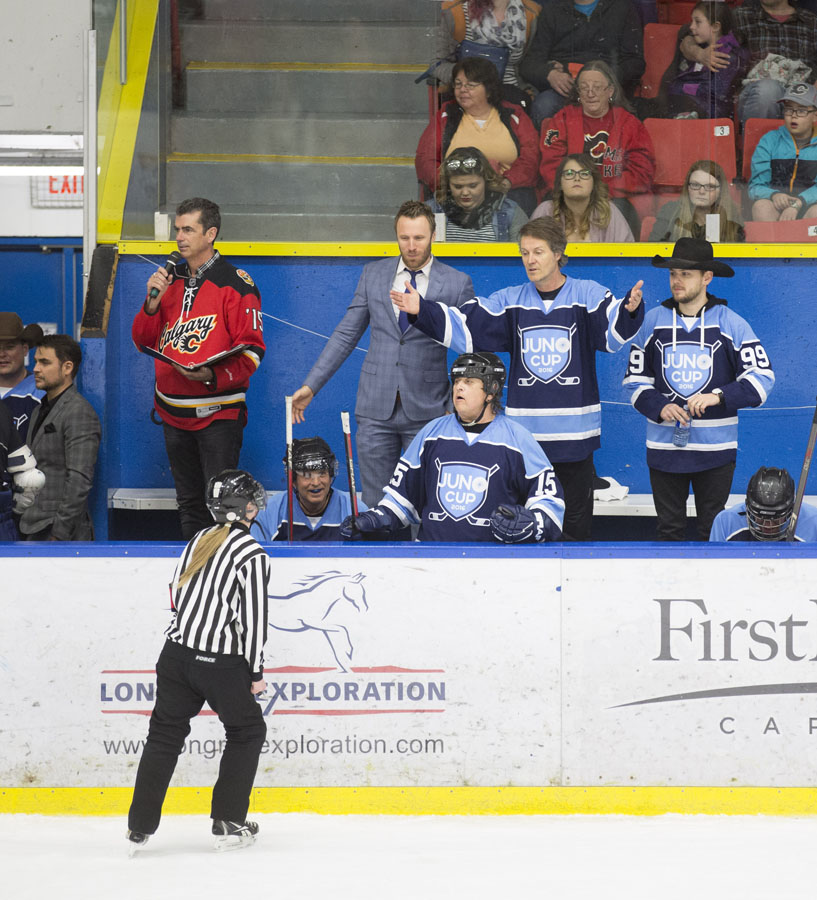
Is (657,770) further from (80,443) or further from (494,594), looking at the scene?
(80,443)

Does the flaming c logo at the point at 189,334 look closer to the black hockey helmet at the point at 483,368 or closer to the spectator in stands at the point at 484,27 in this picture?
the black hockey helmet at the point at 483,368

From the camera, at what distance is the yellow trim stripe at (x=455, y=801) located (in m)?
4.25

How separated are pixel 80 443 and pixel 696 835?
2739 millimetres

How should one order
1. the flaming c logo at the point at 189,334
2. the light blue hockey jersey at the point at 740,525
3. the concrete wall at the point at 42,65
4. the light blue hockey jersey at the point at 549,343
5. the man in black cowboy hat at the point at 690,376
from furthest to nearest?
1. the concrete wall at the point at 42,65
2. the flaming c logo at the point at 189,334
3. the man in black cowboy hat at the point at 690,376
4. the light blue hockey jersey at the point at 549,343
5. the light blue hockey jersey at the point at 740,525

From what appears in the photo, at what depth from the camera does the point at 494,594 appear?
14.0 ft

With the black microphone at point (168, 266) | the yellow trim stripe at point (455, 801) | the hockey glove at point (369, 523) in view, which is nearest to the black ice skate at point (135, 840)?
the yellow trim stripe at point (455, 801)

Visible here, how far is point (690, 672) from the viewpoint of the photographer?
13.9ft

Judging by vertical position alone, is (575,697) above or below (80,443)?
below

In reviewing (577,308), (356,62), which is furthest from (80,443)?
(356,62)

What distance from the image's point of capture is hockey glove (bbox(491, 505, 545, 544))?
14.1 feet

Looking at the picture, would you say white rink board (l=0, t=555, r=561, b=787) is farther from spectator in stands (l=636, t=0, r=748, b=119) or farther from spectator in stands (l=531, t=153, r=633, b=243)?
spectator in stands (l=636, t=0, r=748, b=119)

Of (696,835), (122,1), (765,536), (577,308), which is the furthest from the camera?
(122,1)

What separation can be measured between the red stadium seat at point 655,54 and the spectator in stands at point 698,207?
15.7 inches

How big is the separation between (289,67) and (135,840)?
3.82m
